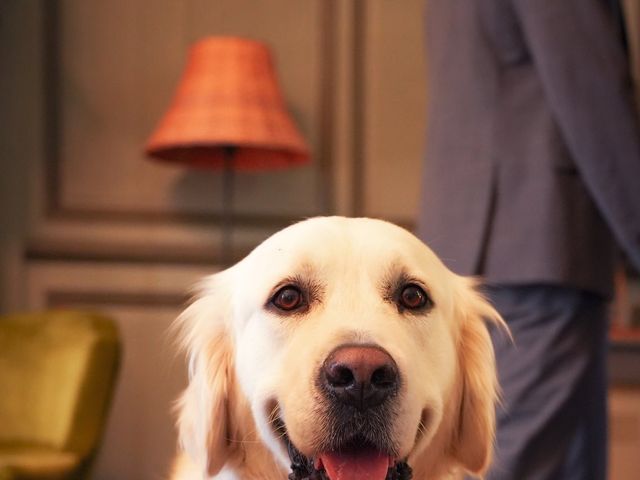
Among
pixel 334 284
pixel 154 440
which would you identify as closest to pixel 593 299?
pixel 334 284

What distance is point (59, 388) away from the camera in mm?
2725

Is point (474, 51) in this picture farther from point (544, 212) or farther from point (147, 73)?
point (147, 73)

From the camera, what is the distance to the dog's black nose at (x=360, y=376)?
41.4 inches

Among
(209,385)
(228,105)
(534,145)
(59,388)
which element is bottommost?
(59,388)

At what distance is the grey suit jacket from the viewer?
1727 millimetres

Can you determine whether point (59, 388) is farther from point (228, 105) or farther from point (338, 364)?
point (338, 364)

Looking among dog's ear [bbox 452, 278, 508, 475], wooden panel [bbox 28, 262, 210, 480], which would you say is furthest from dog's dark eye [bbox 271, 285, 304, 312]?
wooden panel [bbox 28, 262, 210, 480]

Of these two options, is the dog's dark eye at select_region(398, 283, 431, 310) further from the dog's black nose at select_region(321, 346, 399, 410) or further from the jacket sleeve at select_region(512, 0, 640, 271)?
the jacket sleeve at select_region(512, 0, 640, 271)

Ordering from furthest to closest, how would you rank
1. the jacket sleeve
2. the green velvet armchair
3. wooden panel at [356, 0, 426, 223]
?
wooden panel at [356, 0, 426, 223], the green velvet armchair, the jacket sleeve

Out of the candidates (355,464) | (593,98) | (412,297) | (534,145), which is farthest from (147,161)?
(355,464)

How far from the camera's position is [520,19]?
5.87ft

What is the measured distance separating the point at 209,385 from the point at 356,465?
0.30 m

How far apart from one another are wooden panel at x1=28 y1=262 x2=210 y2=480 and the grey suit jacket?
6.27 ft

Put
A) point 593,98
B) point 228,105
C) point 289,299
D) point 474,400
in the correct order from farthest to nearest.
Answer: point 228,105 < point 593,98 < point 474,400 < point 289,299
